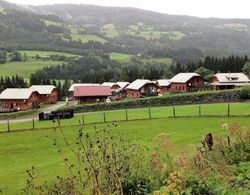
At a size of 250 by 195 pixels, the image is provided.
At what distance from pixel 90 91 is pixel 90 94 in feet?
2.45

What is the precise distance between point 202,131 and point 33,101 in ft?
188

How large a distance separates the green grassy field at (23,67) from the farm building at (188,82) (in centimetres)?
8078

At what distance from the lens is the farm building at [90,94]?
73.6 m

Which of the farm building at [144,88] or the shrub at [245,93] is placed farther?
the farm building at [144,88]

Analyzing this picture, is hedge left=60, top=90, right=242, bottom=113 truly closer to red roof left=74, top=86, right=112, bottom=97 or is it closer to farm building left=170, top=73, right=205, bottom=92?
red roof left=74, top=86, right=112, bottom=97

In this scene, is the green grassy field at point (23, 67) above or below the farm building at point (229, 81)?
above

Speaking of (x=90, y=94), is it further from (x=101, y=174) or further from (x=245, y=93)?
(x=101, y=174)

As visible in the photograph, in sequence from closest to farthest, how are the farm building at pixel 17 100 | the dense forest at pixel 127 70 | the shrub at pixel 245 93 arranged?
1. the shrub at pixel 245 93
2. the farm building at pixel 17 100
3. the dense forest at pixel 127 70

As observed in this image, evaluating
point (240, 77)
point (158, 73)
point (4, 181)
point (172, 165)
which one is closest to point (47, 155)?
point (4, 181)

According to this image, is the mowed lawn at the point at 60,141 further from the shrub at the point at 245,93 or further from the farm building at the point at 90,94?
the farm building at the point at 90,94

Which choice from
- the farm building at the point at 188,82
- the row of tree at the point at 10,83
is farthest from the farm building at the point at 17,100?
the farm building at the point at 188,82

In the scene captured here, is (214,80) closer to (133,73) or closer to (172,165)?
(133,73)

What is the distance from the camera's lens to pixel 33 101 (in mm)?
78438

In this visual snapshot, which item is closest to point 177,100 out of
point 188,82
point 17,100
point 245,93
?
point 245,93
